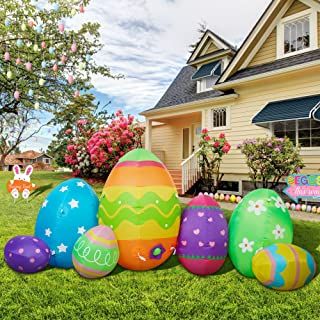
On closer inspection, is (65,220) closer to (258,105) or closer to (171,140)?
(258,105)

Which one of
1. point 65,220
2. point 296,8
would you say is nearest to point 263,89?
point 296,8

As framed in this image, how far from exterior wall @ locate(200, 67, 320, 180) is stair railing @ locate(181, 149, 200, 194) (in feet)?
3.64

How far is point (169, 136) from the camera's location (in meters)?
18.4

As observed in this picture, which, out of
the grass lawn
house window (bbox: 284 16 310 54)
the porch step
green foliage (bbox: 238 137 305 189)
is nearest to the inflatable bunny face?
the grass lawn

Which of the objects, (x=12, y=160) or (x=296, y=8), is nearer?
(x=296, y=8)

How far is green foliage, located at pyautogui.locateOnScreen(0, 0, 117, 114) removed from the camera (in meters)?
9.78

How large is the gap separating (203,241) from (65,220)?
1759mm

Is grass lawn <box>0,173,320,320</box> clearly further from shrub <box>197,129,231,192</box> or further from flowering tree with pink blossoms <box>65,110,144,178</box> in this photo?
flowering tree with pink blossoms <box>65,110,144,178</box>

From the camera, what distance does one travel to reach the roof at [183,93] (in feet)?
50.6

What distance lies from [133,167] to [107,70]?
14.5 metres

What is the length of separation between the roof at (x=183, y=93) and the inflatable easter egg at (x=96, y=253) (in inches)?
450

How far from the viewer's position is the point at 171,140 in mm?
18219

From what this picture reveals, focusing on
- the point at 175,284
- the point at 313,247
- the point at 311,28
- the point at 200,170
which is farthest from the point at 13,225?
the point at 311,28

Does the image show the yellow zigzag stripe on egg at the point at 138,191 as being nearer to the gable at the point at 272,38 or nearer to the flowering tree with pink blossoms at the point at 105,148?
the gable at the point at 272,38
